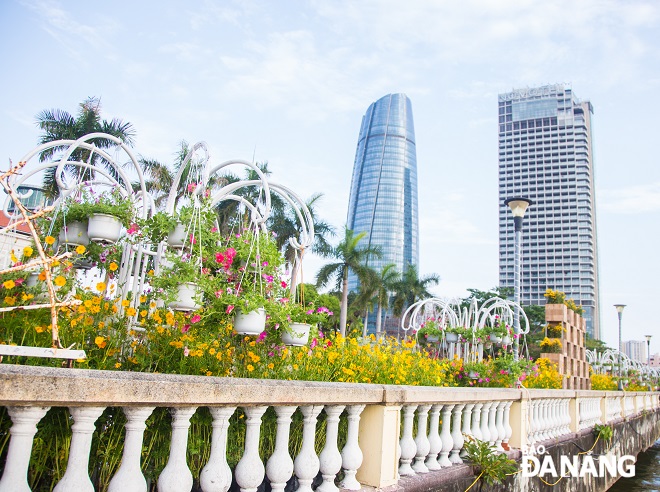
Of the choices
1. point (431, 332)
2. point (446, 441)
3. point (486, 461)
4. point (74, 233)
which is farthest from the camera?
point (431, 332)

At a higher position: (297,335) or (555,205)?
(555,205)

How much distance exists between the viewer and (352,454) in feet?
10.8

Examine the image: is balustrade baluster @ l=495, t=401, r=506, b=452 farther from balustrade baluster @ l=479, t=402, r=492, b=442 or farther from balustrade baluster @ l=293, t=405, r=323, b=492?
balustrade baluster @ l=293, t=405, r=323, b=492

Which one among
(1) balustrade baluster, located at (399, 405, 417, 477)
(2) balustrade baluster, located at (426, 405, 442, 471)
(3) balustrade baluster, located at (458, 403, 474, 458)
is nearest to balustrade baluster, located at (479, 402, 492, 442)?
(3) balustrade baluster, located at (458, 403, 474, 458)

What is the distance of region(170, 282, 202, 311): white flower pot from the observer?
14.2 ft

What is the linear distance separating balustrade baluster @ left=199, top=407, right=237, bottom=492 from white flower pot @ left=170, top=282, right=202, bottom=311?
6.18ft

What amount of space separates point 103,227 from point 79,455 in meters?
3.29

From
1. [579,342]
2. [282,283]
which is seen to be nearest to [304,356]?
[282,283]

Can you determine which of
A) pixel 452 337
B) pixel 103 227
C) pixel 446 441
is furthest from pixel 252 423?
pixel 452 337

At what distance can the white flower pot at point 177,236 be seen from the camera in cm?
483

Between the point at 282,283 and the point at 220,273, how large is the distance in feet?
1.79

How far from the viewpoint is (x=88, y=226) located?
5.01m

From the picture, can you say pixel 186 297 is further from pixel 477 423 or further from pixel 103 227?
pixel 477 423

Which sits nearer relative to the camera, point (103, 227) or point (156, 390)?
point (156, 390)
